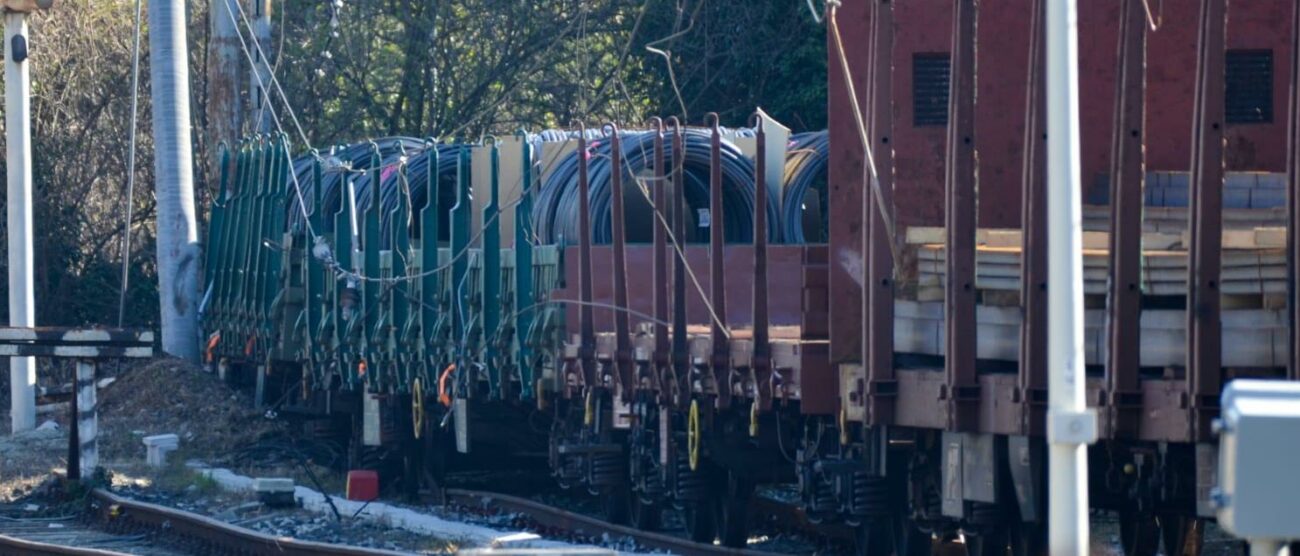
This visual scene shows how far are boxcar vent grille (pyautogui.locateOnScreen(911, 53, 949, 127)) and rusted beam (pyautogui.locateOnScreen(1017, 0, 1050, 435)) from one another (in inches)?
49.4

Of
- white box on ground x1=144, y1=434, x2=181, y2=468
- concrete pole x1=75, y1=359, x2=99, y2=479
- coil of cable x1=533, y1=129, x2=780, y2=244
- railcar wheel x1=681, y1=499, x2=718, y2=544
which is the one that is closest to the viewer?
railcar wheel x1=681, y1=499, x2=718, y2=544

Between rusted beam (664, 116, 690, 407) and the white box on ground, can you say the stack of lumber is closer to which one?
rusted beam (664, 116, 690, 407)

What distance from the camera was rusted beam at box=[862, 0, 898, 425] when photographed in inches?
371

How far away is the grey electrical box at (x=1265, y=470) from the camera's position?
4.20 m

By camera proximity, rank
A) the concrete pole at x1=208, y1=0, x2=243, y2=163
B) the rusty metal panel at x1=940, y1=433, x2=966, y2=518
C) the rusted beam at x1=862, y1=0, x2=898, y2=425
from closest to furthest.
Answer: the rusty metal panel at x1=940, y1=433, x2=966, y2=518 < the rusted beam at x1=862, y1=0, x2=898, y2=425 < the concrete pole at x1=208, y1=0, x2=243, y2=163

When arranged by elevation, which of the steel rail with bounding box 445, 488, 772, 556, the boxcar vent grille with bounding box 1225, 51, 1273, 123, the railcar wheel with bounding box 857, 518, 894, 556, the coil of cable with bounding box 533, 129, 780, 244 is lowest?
the steel rail with bounding box 445, 488, 772, 556

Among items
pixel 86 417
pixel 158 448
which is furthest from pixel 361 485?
pixel 158 448

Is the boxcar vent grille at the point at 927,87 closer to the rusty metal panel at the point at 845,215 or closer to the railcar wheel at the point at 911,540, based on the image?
the rusty metal panel at the point at 845,215

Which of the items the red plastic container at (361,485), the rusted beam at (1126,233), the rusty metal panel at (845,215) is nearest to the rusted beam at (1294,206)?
the rusted beam at (1126,233)

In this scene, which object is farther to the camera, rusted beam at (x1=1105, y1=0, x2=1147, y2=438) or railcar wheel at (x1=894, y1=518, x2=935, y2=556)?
railcar wheel at (x1=894, y1=518, x2=935, y2=556)

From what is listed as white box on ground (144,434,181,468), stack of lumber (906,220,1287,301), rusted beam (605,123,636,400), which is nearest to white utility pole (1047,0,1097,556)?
stack of lumber (906,220,1287,301)

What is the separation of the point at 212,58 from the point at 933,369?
17.2 metres

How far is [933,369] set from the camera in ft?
30.6

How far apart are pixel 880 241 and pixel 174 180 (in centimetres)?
1483
